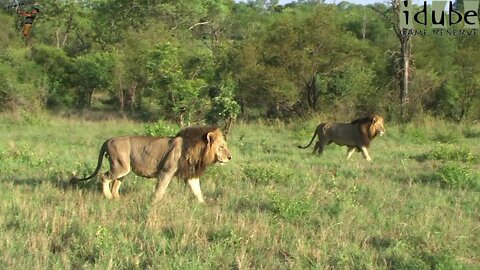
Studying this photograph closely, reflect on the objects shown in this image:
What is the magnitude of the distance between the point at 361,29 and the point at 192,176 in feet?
103

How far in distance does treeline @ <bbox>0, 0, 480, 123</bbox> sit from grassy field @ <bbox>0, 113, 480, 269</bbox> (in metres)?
8.82

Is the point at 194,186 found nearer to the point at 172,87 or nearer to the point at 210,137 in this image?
the point at 210,137

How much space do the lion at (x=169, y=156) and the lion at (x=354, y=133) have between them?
6.40 m

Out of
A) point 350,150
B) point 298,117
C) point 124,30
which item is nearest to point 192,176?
point 350,150

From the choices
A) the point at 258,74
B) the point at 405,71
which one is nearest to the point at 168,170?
the point at 258,74

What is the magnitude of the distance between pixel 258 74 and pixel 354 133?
32.9 feet

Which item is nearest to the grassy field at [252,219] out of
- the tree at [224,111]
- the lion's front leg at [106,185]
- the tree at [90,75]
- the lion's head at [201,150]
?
the lion's front leg at [106,185]

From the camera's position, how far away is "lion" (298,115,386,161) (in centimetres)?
1361

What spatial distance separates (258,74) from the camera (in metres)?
23.4

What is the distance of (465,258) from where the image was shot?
523cm

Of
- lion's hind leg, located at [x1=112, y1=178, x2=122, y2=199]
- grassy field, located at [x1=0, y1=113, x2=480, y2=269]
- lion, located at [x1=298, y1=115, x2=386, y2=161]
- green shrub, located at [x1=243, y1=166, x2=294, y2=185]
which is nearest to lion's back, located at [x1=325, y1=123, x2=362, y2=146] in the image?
lion, located at [x1=298, y1=115, x2=386, y2=161]

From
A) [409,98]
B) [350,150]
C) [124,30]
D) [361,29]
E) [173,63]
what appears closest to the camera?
[350,150]

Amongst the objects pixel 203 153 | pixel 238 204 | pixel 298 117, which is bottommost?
pixel 298 117

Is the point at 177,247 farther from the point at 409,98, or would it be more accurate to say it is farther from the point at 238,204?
the point at 409,98
